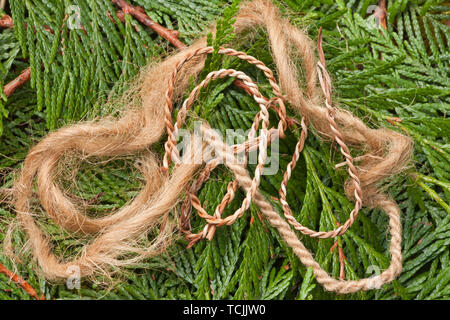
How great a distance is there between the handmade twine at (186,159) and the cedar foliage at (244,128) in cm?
4

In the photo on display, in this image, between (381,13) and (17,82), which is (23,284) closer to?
(17,82)

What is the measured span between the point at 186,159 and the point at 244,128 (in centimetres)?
16

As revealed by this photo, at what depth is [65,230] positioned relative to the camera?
90cm

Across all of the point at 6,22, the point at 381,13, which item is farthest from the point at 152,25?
the point at 381,13

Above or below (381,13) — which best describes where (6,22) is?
above

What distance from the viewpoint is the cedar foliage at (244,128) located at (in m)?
0.89

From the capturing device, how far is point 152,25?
3.35ft

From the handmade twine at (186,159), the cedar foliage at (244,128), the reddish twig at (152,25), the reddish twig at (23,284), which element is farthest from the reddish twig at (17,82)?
the reddish twig at (23,284)

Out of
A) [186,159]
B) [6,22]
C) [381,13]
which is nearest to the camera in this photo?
[186,159]

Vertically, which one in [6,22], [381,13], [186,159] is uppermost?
[6,22]

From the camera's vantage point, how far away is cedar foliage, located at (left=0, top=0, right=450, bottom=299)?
893 mm

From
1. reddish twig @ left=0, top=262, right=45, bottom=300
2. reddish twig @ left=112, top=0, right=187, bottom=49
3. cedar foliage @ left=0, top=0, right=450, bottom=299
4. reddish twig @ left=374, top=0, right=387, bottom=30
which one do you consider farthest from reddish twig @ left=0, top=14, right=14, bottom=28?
reddish twig @ left=374, top=0, right=387, bottom=30

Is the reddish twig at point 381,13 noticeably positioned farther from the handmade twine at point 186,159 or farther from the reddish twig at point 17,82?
the reddish twig at point 17,82
